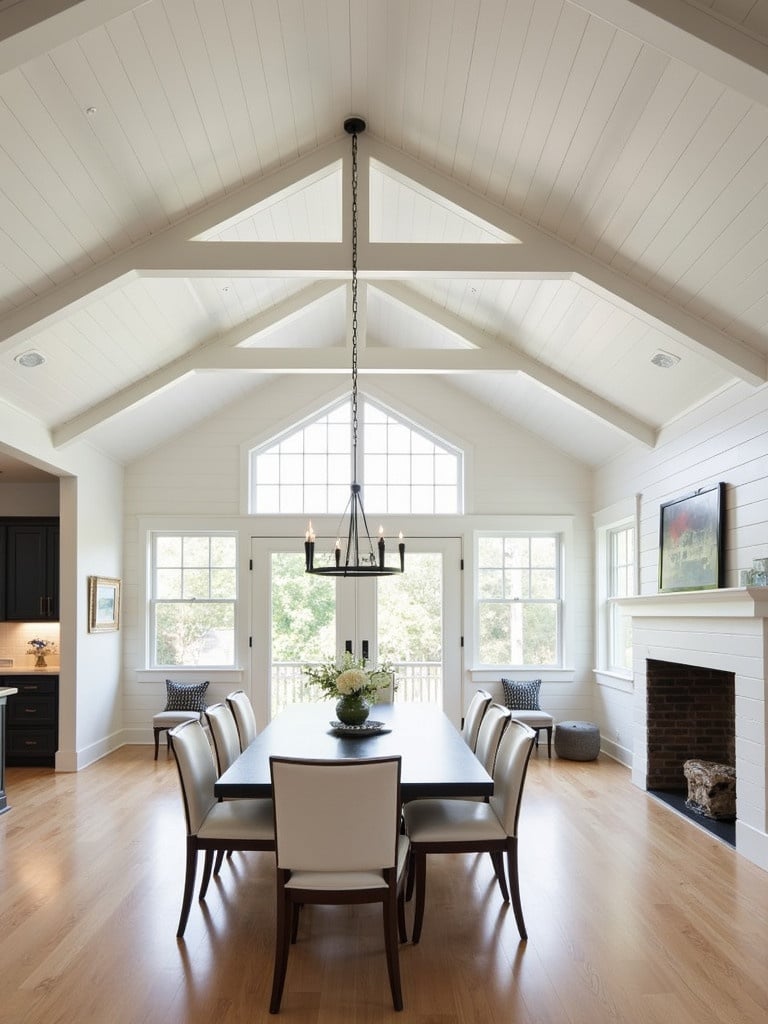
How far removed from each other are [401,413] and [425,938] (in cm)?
591

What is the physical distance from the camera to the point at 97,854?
16.4 feet

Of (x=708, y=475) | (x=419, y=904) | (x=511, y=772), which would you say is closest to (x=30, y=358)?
(x=511, y=772)

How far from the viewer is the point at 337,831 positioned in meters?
3.27

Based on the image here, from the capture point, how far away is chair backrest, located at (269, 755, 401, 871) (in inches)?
128

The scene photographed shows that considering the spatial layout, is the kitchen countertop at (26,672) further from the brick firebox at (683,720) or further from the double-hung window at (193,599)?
the brick firebox at (683,720)

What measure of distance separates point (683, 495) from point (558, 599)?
276 centimetres

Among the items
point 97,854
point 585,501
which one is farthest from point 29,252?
point 585,501

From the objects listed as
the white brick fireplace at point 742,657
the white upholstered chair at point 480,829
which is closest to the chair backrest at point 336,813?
the white upholstered chair at point 480,829

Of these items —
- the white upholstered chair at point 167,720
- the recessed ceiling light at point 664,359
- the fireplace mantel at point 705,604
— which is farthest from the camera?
the white upholstered chair at point 167,720

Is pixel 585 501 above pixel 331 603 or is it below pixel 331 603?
above

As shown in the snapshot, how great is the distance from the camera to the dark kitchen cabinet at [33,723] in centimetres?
757

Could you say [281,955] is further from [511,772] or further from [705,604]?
[705,604]

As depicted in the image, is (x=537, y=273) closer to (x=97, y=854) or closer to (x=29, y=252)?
(x=29, y=252)

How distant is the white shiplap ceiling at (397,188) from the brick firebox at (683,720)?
1931 millimetres
